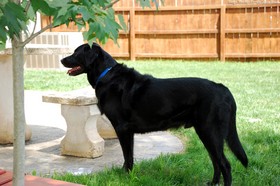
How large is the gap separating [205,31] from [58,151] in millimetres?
10084

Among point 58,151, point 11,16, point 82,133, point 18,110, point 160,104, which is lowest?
point 58,151

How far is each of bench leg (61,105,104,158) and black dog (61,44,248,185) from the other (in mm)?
453

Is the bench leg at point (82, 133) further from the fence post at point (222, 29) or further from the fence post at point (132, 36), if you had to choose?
the fence post at point (132, 36)

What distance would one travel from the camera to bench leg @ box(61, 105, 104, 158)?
439 centimetres

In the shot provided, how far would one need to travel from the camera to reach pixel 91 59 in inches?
156

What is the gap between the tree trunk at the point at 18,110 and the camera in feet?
6.76

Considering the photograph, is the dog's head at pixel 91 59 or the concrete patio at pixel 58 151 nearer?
the dog's head at pixel 91 59

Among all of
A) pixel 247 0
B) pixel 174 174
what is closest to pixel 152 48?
pixel 247 0

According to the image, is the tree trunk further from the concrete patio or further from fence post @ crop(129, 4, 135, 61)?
fence post @ crop(129, 4, 135, 61)

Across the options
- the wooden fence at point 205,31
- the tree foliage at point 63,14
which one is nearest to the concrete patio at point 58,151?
the tree foliage at point 63,14

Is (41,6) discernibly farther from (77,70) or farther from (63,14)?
(77,70)

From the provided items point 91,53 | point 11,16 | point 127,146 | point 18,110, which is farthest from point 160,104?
point 11,16

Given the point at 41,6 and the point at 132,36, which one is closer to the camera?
the point at 41,6

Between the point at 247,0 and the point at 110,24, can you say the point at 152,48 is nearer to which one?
the point at 247,0
